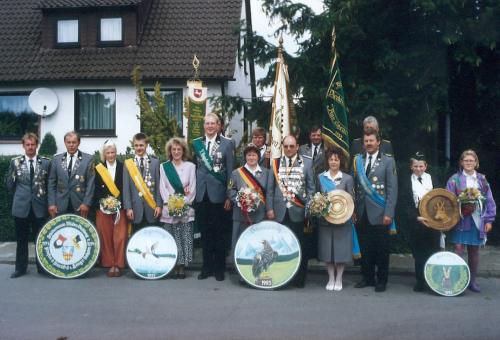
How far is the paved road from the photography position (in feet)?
20.4

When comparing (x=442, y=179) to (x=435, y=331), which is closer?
(x=435, y=331)

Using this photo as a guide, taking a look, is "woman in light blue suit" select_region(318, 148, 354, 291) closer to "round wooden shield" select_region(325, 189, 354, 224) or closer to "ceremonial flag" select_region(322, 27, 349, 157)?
"round wooden shield" select_region(325, 189, 354, 224)

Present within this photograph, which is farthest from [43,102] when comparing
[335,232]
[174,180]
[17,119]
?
[335,232]

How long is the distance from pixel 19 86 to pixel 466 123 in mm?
13557

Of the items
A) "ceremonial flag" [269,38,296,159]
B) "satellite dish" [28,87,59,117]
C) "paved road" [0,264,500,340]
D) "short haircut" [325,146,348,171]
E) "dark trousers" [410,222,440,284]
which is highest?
"satellite dish" [28,87,59,117]

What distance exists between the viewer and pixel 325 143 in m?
9.40

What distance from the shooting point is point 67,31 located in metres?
19.5

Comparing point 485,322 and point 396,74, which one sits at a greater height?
point 396,74

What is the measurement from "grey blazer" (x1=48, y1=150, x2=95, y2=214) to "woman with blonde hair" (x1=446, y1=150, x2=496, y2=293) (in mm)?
5265

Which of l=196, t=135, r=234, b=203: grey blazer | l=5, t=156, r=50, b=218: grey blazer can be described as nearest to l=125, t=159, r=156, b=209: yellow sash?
l=196, t=135, r=234, b=203: grey blazer

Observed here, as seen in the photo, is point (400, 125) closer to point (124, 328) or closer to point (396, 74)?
point (396, 74)

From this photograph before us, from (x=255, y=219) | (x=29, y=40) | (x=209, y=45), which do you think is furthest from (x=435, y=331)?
(x=29, y=40)

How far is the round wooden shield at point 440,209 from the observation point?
7941 mm

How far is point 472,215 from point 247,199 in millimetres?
3118
